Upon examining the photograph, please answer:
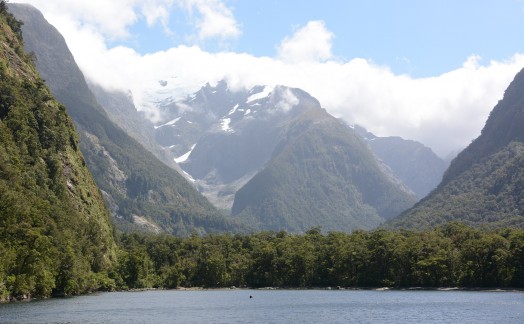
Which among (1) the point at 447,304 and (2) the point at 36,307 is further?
(1) the point at 447,304

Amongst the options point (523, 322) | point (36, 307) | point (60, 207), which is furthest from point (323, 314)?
point (60, 207)

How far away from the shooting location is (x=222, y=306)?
523ft

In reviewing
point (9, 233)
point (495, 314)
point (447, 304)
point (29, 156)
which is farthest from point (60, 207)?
point (495, 314)

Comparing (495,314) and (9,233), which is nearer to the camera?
(495,314)

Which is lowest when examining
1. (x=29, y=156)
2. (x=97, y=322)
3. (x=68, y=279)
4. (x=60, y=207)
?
(x=97, y=322)

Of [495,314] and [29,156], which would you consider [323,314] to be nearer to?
[495,314]

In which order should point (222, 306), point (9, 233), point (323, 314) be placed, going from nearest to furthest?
point (323, 314), point (9, 233), point (222, 306)

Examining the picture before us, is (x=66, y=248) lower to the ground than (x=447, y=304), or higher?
higher

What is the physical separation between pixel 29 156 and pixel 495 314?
13080 cm

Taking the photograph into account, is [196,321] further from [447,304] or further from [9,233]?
[447,304]

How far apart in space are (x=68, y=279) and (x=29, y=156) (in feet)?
127

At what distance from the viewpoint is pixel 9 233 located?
466ft

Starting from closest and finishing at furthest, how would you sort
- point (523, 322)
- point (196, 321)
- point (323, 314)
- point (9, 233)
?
point (523, 322)
point (196, 321)
point (323, 314)
point (9, 233)

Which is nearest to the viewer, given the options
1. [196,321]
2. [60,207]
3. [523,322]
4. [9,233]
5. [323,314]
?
[523,322]
